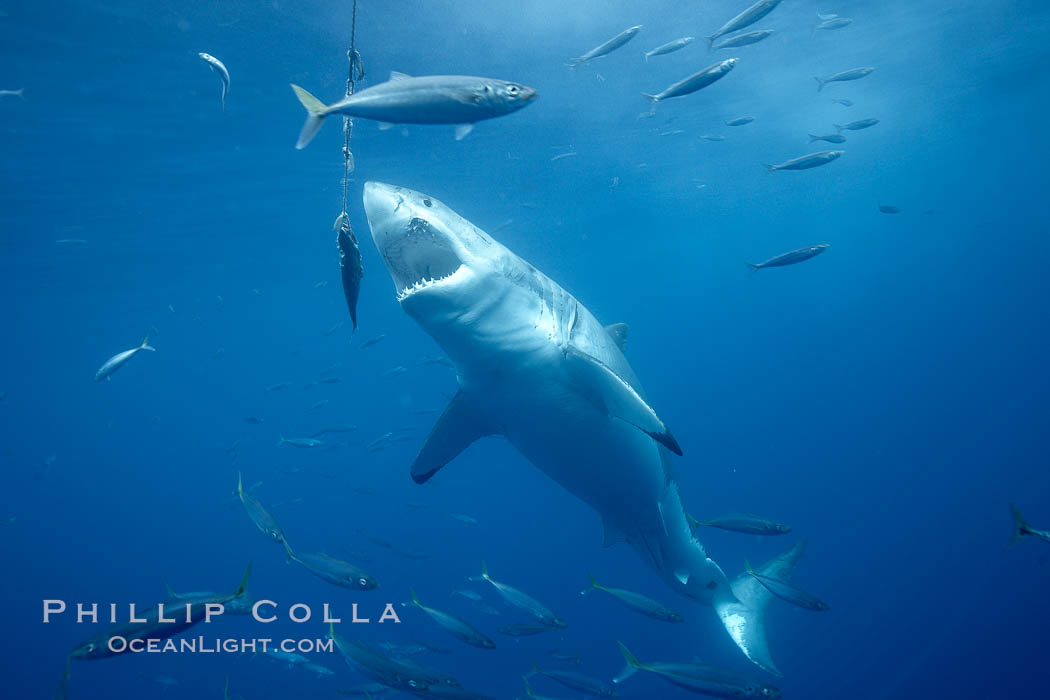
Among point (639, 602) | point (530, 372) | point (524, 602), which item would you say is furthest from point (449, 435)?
point (639, 602)

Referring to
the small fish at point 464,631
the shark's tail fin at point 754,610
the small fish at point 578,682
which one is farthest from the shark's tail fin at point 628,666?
the small fish at point 464,631

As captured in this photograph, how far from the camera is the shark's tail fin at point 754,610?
20.1ft

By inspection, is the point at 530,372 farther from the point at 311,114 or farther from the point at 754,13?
the point at 754,13

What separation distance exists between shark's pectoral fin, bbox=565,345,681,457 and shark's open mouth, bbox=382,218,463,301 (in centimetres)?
99

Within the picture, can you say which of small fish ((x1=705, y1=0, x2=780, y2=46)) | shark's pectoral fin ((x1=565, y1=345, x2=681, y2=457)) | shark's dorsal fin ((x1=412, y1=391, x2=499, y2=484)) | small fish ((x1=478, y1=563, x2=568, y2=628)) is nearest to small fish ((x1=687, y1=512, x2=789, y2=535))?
small fish ((x1=478, y1=563, x2=568, y2=628))

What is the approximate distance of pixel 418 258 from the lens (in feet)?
11.1

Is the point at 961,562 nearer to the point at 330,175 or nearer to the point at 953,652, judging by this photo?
the point at 953,652

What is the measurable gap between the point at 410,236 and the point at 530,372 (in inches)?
48.0

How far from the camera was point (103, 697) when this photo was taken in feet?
88.7

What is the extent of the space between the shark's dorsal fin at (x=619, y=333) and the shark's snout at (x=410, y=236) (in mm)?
2076

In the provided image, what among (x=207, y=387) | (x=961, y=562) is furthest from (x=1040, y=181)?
(x=207, y=387)

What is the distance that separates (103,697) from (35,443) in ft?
365

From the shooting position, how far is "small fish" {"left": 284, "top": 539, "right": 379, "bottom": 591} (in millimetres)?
5465

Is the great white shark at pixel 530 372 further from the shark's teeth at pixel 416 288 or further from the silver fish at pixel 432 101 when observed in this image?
the silver fish at pixel 432 101
